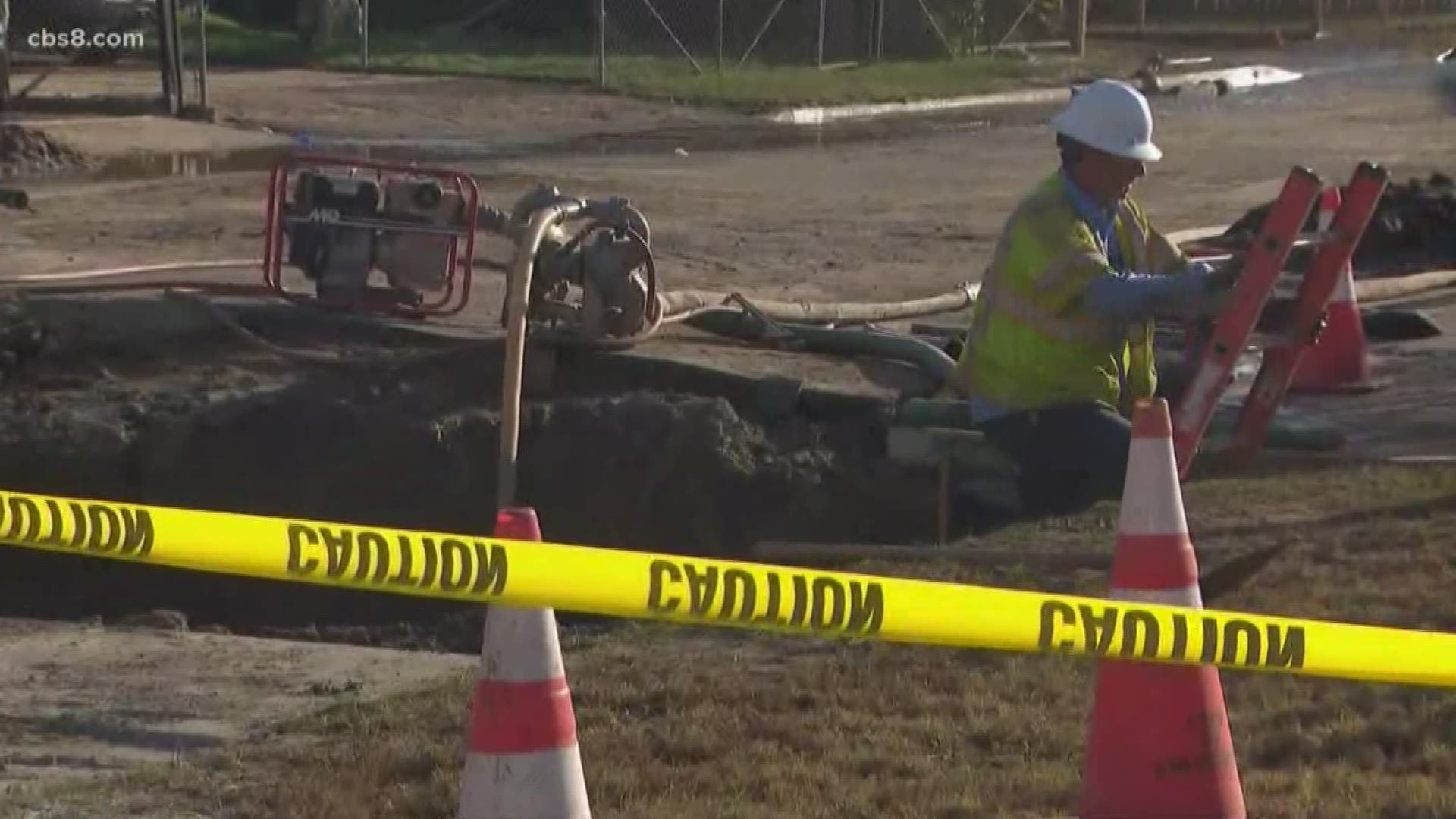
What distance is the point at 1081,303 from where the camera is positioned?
798 cm

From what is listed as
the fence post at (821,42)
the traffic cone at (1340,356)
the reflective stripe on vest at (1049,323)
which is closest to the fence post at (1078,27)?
the fence post at (821,42)

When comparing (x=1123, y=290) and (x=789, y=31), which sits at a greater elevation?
(x=1123, y=290)

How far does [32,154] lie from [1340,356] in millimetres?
12400

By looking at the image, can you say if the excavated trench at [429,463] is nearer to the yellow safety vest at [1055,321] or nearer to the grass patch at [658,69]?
the yellow safety vest at [1055,321]

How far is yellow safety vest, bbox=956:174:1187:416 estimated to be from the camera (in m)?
7.95

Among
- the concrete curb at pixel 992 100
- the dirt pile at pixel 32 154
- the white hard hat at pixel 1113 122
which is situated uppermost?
the white hard hat at pixel 1113 122

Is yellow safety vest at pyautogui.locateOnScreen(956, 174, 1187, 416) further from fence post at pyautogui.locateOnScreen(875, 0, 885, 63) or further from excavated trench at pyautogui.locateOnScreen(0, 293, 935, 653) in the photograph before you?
fence post at pyautogui.locateOnScreen(875, 0, 885, 63)

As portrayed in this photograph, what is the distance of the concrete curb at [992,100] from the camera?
29.0 metres

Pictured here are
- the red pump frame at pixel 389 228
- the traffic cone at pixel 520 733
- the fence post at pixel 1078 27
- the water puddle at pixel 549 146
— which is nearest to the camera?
the traffic cone at pixel 520 733

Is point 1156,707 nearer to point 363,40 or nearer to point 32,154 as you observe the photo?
point 32,154

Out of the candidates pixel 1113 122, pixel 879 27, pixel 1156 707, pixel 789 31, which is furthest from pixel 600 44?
pixel 1156 707

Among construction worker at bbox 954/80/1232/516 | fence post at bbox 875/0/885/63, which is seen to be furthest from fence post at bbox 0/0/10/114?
construction worker at bbox 954/80/1232/516

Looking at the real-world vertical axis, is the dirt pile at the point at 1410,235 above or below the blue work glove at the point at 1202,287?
below

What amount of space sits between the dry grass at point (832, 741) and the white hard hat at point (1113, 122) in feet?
4.67
